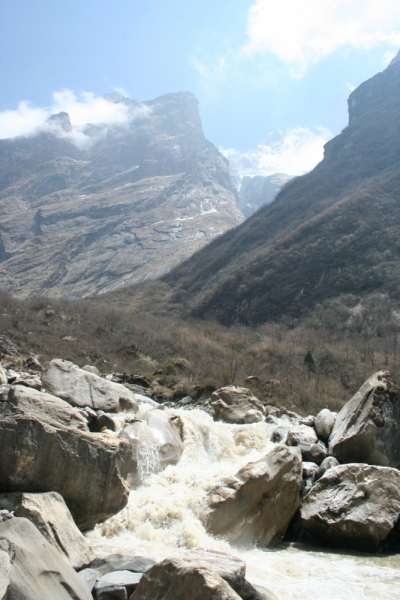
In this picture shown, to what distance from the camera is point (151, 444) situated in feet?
40.7

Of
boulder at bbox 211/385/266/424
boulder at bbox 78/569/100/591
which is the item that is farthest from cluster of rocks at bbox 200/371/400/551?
boulder at bbox 211/385/266/424

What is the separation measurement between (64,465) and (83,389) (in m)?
8.58

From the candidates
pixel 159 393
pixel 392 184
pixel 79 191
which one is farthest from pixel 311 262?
pixel 79 191

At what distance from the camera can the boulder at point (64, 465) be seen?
26.0 feet

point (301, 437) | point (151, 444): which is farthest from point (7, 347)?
point (301, 437)

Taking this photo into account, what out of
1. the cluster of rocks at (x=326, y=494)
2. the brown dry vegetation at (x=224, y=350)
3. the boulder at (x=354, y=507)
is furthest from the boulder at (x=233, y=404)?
the boulder at (x=354, y=507)

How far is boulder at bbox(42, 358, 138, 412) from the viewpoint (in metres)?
16.0

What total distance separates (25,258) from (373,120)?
105573mm

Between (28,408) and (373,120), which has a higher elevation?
(373,120)

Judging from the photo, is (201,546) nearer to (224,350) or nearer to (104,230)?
(224,350)

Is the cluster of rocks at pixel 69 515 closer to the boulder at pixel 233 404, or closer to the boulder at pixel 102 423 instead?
the boulder at pixel 102 423

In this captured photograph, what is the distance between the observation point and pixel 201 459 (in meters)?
13.7

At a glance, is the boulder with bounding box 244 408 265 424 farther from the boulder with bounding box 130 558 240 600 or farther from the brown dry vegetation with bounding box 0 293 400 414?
the boulder with bounding box 130 558 240 600

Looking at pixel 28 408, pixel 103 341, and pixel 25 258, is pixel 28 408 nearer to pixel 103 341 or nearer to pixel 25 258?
pixel 103 341
